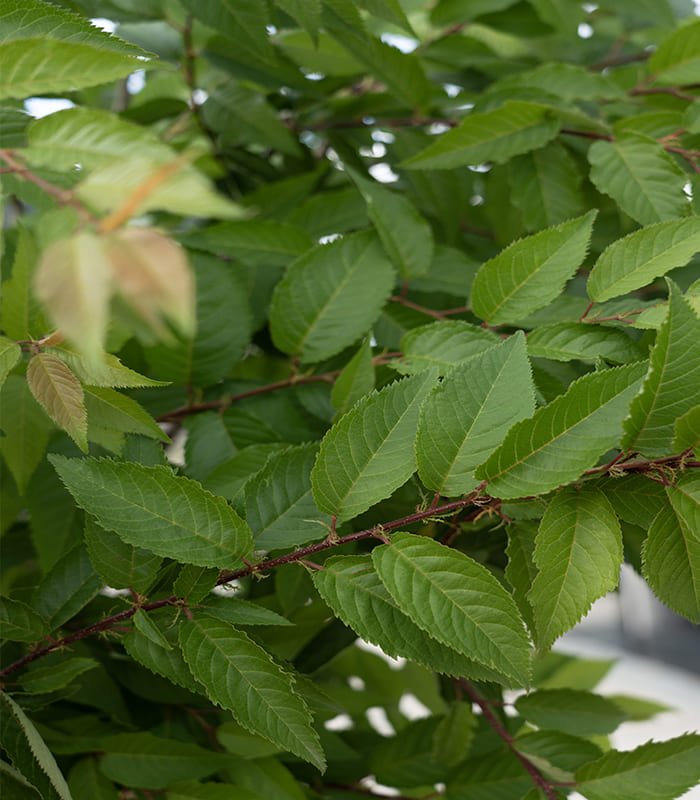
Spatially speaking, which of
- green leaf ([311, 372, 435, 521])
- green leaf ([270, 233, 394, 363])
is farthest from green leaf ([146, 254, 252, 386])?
green leaf ([311, 372, 435, 521])

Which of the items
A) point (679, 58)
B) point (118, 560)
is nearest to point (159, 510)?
point (118, 560)

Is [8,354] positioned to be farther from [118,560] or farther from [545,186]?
[545,186]

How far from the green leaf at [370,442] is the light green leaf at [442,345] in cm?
4

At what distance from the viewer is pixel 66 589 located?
27cm

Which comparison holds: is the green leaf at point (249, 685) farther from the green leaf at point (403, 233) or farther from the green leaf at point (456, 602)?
the green leaf at point (403, 233)

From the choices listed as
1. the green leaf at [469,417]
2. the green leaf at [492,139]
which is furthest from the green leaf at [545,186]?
the green leaf at [469,417]

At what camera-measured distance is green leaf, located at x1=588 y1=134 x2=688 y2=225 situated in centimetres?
30

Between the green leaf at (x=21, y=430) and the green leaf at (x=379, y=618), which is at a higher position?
the green leaf at (x=21, y=430)

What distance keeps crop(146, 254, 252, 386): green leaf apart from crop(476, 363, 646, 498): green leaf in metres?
0.14

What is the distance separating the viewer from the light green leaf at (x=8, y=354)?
8.2 inches

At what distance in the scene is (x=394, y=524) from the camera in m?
0.22

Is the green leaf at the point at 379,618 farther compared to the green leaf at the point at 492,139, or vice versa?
the green leaf at the point at 492,139

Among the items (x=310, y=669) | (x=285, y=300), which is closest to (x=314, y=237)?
(x=285, y=300)

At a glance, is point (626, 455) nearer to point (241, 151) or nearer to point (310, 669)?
point (310, 669)
